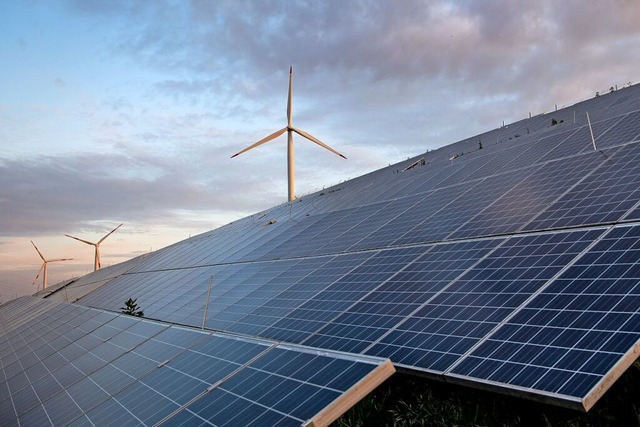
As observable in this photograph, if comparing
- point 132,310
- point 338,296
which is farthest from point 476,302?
point 132,310

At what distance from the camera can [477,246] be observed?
14.0 metres

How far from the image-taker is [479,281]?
11.7 meters

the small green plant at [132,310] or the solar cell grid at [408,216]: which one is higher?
the solar cell grid at [408,216]

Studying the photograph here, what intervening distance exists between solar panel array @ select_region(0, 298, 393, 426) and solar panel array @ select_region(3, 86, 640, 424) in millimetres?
182

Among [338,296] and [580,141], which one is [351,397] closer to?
[338,296]

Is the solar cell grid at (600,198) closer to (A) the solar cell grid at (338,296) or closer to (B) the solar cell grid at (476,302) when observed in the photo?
(B) the solar cell grid at (476,302)

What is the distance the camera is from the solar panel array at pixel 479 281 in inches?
332

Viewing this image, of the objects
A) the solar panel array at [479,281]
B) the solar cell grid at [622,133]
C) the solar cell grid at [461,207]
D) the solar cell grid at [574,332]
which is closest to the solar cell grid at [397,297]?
the solar panel array at [479,281]

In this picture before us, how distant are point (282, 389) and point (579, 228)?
8.15m

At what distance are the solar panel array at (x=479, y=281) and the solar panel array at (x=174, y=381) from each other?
0.60ft

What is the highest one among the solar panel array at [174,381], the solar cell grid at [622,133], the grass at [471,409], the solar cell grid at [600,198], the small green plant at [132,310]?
the solar cell grid at [622,133]

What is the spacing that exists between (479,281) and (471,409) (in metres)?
2.96

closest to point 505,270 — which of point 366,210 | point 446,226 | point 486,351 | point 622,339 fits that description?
point 486,351

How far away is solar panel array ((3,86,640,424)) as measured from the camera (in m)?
8.45
